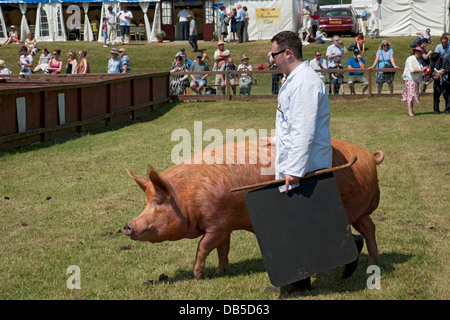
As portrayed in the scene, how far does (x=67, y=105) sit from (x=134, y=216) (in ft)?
25.8

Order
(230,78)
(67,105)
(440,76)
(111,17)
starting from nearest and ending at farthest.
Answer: (67,105) < (440,76) < (230,78) < (111,17)

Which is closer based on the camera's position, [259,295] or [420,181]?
[259,295]

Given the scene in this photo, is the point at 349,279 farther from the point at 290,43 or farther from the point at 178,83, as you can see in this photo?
the point at 178,83

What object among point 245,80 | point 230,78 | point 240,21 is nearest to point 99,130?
point 230,78

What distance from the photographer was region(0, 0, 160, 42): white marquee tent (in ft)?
117

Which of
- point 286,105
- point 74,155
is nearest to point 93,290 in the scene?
point 286,105

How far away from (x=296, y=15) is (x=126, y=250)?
31.4m

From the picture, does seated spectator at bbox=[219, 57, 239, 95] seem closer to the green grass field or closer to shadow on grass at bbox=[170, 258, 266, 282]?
the green grass field

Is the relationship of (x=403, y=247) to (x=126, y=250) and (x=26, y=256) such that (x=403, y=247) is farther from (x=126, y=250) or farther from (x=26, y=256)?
(x=26, y=256)

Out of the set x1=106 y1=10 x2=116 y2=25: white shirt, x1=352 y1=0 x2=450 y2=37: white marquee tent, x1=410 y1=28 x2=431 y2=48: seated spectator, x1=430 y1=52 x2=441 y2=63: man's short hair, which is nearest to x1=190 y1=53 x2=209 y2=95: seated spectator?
x1=430 y1=52 x2=441 y2=63: man's short hair

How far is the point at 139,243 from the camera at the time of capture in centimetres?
699

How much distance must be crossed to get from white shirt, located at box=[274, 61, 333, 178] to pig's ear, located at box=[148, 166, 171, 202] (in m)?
1.01

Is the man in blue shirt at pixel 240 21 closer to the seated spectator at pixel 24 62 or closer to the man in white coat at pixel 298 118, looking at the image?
the seated spectator at pixel 24 62

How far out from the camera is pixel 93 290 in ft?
18.0
